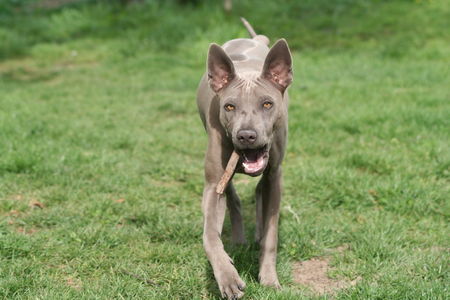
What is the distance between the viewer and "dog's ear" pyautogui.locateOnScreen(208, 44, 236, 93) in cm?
379

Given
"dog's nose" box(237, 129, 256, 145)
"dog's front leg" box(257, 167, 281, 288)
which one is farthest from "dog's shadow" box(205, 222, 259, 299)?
"dog's nose" box(237, 129, 256, 145)

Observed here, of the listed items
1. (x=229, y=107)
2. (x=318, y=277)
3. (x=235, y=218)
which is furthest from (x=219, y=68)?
(x=318, y=277)

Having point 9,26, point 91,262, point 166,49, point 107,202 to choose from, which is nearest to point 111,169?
point 107,202

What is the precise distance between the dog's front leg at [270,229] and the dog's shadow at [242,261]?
0.13 m

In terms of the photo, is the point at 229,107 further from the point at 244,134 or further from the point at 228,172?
the point at 228,172

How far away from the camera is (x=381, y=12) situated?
49.5 feet

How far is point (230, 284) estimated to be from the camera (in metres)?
3.24

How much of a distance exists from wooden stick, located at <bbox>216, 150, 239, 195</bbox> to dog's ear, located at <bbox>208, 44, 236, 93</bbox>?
512 millimetres

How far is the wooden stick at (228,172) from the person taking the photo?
3.65 metres

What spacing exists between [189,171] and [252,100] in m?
2.79

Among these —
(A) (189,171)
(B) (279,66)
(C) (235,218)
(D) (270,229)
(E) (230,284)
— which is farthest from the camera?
(A) (189,171)

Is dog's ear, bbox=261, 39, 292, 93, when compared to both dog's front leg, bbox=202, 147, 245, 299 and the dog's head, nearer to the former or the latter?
the dog's head

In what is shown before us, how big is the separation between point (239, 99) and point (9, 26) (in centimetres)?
1511

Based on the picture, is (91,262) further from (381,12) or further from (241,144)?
(381,12)
